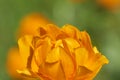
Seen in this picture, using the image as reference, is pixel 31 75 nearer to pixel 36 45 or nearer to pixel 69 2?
pixel 36 45

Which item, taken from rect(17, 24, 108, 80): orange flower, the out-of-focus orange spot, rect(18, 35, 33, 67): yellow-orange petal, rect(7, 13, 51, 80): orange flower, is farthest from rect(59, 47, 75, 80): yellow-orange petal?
the out-of-focus orange spot

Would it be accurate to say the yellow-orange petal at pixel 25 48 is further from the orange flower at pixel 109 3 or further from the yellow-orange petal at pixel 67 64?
the orange flower at pixel 109 3

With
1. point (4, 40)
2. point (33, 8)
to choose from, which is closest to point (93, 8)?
point (33, 8)

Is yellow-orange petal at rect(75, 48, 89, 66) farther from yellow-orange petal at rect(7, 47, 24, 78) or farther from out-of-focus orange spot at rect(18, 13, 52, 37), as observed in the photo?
out-of-focus orange spot at rect(18, 13, 52, 37)

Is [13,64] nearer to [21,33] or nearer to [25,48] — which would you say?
[21,33]

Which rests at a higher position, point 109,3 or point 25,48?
point 109,3

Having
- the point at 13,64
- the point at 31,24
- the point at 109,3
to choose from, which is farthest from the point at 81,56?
the point at 109,3
